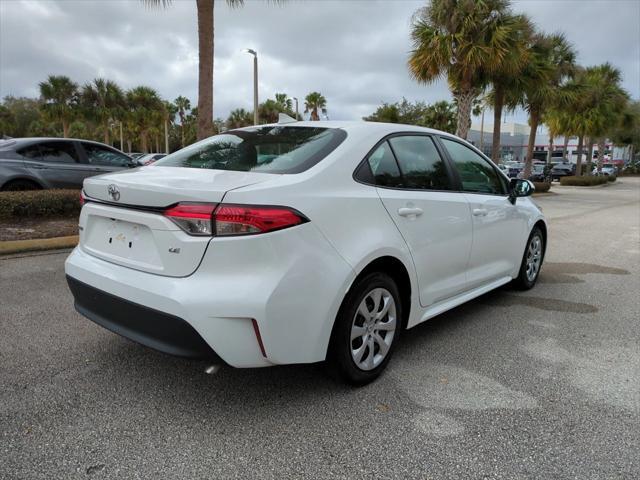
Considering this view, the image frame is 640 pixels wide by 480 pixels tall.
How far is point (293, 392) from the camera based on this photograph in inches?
114

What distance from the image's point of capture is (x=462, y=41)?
597 inches

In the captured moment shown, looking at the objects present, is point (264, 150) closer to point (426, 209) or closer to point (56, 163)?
point (426, 209)

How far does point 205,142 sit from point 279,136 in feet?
2.13

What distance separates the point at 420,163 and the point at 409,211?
53 cm

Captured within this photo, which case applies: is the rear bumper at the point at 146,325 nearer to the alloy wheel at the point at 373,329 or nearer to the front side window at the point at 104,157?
the alloy wheel at the point at 373,329

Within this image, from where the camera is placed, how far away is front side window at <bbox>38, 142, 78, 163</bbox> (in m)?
8.96

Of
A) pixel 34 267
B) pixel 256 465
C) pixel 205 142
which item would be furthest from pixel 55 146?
pixel 256 465

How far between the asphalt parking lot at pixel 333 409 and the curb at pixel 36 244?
7.46 ft

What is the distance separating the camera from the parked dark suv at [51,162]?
849 cm

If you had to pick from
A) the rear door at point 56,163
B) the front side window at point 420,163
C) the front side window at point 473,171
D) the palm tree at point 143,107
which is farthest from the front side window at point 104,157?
the palm tree at point 143,107

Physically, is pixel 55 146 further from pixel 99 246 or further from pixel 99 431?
pixel 99 431

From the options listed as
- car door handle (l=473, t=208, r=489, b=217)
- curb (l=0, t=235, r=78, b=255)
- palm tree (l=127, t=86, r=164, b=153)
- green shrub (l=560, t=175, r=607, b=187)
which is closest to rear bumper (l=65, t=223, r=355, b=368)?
car door handle (l=473, t=208, r=489, b=217)

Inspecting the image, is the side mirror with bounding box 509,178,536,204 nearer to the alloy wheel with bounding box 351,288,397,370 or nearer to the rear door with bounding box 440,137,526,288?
the rear door with bounding box 440,137,526,288

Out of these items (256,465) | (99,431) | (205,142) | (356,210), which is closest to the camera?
(256,465)
